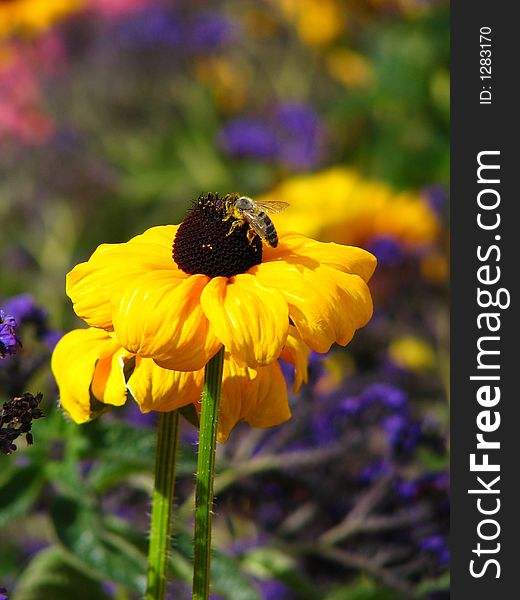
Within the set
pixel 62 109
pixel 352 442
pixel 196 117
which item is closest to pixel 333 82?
pixel 196 117

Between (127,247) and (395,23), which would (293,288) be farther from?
(395,23)

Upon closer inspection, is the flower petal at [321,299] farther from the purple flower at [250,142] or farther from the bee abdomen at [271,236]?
the purple flower at [250,142]

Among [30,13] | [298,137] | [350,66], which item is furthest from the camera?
[350,66]

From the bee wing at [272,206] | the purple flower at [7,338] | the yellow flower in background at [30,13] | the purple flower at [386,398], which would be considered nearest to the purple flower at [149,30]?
the yellow flower in background at [30,13]

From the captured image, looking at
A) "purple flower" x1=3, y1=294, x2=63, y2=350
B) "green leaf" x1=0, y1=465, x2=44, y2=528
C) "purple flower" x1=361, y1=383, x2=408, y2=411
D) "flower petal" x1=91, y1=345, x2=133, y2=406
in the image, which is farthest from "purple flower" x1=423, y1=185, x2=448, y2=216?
"flower petal" x1=91, y1=345, x2=133, y2=406

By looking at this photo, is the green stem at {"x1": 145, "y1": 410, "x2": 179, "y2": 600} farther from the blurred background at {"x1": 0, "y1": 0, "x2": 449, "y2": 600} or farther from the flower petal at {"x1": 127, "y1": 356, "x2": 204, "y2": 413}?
the blurred background at {"x1": 0, "y1": 0, "x2": 449, "y2": 600}

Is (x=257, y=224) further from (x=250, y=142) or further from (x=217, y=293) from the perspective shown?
(x=250, y=142)

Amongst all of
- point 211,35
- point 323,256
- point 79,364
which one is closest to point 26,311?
point 79,364
